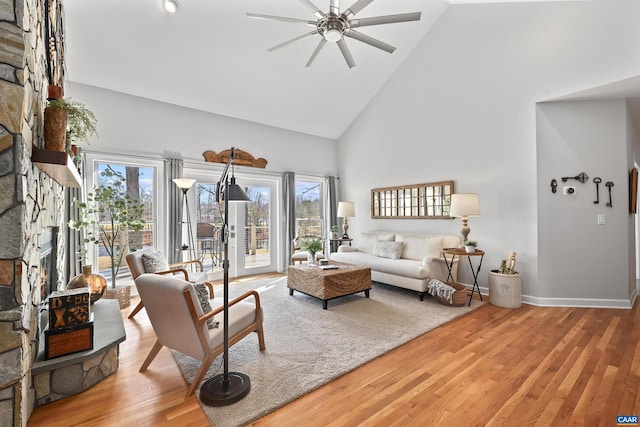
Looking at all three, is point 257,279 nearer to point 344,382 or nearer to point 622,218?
point 344,382

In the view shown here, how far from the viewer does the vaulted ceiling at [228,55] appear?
3498 millimetres

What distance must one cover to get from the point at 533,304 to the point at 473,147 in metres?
2.41

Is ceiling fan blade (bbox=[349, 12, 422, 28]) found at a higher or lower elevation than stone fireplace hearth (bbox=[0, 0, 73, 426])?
higher

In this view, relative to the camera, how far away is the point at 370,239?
18.5ft

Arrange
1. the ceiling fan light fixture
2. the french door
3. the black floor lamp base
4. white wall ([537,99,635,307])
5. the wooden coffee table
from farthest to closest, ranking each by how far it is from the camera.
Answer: the french door < the wooden coffee table < white wall ([537,99,635,307]) < the ceiling fan light fixture < the black floor lamp base

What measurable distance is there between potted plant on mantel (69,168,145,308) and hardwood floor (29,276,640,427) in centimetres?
145

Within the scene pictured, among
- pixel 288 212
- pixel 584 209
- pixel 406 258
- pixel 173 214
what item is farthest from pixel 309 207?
pixel 584 209

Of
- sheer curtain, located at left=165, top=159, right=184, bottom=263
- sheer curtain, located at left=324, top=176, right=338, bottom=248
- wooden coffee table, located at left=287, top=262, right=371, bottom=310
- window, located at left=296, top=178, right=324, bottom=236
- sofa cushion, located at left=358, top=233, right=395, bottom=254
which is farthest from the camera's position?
sheer curtain, located at left=324, top=176, right=338, bottom=248

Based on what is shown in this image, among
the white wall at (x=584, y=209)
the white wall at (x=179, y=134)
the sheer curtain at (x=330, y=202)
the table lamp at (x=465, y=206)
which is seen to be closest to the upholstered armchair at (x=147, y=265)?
the white wall at (x=179, y=134)

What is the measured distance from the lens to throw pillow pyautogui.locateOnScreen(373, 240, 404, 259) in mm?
4848

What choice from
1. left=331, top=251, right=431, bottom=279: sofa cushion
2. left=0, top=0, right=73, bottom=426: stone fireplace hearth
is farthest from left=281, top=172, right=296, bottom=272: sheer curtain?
left=0, top=0, right=73, bottom=426: stone fireplace hearth

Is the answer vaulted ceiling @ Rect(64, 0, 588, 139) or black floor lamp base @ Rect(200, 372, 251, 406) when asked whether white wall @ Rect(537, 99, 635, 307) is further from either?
black floor lamp base @ Rect(200, 372, 251, 406)

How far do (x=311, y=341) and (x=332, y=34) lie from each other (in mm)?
3035

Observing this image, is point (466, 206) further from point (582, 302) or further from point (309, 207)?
point (309, 207)
